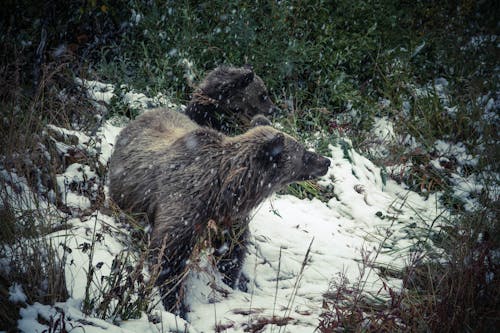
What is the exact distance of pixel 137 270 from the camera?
2.92 meters

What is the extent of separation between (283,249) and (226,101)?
2628mm

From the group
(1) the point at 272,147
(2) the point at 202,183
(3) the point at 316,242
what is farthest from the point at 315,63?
(2) the point at 202,183

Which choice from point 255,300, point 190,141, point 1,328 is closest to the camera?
point 1,328

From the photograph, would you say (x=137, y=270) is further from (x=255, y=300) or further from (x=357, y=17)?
(x=357, y=17)

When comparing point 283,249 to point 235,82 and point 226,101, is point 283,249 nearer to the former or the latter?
point 226,101

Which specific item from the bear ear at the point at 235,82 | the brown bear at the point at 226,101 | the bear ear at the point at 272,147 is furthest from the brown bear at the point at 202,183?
the bear ear at the point at 235,82

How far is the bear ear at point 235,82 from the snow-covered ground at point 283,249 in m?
1.20

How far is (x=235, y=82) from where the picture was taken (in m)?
6.70

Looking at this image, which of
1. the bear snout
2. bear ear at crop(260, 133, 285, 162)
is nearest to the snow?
bear ear at crop(260, 133, 285, 162)

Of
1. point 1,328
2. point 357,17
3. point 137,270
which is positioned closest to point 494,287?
point 137,270

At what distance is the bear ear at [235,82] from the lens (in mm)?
6668

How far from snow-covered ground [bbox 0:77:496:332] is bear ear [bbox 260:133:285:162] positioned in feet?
1.60

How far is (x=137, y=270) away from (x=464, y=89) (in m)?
7.18

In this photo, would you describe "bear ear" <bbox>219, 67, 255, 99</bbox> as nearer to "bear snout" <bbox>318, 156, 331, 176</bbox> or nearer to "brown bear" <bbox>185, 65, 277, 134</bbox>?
"brown bear" <bbox>185, 65, 277, 134</bbox>
